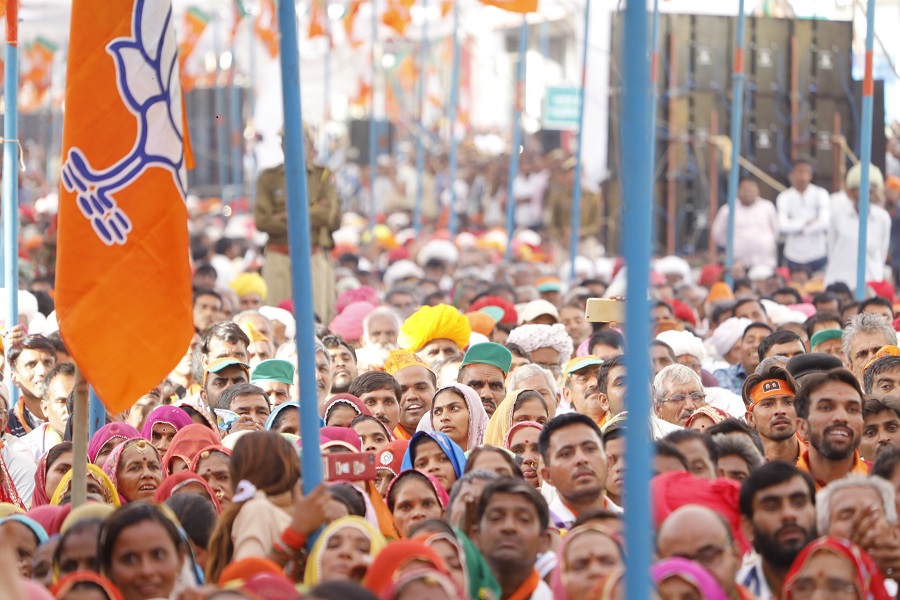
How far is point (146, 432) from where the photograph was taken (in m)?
6.98

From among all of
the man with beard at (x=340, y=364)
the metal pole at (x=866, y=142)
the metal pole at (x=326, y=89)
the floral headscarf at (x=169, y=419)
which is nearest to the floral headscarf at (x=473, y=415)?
the floral headscarf at (x=169, y=419)

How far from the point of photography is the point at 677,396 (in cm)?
743

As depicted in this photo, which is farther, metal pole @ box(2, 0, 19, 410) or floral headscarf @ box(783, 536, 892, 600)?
metal pole @ box(2, 0, 19, 410)

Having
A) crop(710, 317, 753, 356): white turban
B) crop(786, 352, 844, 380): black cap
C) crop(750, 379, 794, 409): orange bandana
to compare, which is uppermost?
crop(786, 352, 844, 380): black cap

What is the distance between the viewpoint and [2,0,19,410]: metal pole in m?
8.67

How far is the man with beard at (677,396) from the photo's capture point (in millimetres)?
7391

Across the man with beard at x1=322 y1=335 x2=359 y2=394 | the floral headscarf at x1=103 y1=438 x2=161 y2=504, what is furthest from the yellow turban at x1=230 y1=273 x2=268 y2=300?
the floral headscarf at x1=103 y1=438 x2=161 y2=504

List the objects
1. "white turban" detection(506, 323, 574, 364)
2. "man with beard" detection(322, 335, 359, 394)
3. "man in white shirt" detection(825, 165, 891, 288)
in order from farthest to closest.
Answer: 1. "man in white shirt" detection(825, 165, 891, 288)
2. "white turban" detection(506, 323, 574, 364)
3. "man with beard" detection(322, 335, 359, 394)

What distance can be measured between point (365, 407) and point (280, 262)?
5.90 m

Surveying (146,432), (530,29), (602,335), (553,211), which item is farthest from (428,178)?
(146,432)

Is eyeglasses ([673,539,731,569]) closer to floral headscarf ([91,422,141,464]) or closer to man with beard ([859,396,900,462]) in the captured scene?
man with beard ([859,396,900,462])

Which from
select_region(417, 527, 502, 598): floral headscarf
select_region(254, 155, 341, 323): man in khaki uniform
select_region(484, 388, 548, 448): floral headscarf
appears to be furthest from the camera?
select_region(254, 155, 341, 323): man in khaki uniform

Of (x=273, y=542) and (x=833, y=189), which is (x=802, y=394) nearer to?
(x=273, y=542)

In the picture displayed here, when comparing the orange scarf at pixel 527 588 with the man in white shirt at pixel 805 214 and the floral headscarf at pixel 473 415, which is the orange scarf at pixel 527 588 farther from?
the man in white shirt at pixel 805 214
